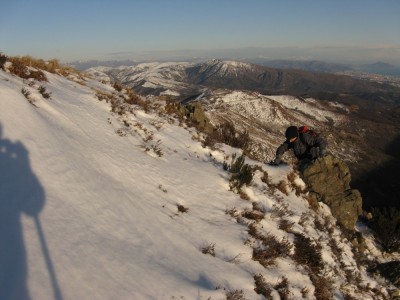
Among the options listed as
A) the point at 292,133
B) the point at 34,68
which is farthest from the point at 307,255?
the point at 34,68

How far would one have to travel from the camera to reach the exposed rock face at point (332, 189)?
12250 mm

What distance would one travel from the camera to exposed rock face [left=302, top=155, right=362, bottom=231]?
12.2 meters

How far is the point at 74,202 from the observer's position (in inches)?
219

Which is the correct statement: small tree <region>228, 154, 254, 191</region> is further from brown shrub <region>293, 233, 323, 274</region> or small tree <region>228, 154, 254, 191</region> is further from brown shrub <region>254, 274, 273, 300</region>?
brown shrub <region>254, 274, 273, 300</region>

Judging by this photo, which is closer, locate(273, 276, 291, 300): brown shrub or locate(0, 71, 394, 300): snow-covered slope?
locate(0, 71, 394, 300): snow-covered slope

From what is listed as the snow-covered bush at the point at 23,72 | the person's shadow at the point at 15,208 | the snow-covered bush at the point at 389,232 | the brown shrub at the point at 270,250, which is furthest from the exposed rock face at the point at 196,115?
the person's shadow at the point at 15,208

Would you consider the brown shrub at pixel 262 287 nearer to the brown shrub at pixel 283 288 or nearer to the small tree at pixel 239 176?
the brown shrub at pixel 283 288

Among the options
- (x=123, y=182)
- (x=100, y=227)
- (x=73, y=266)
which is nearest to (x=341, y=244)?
(x=123, y=182)

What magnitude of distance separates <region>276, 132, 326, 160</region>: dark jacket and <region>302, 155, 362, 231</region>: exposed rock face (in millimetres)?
379

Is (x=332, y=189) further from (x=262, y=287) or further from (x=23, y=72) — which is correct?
(x=23, y=72)

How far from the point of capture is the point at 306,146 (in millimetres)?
12977

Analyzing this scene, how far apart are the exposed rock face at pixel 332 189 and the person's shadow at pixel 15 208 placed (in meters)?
9.51

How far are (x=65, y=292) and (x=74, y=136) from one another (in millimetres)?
4854

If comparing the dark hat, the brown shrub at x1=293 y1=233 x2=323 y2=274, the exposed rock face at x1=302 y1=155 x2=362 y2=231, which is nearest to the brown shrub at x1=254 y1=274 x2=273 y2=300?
the brown shrub at x1=293 y1=233 x2=323 y2=274
